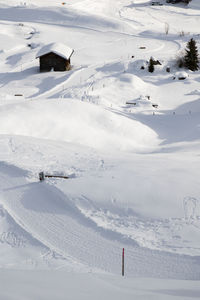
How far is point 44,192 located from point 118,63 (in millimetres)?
30978

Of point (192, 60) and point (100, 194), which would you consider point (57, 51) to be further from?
point (100, 194)

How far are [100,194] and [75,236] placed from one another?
1.99 metres

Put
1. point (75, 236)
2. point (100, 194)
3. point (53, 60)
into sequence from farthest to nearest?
1. point (53, 60)
2. point (100, 194)
3. point (75, 236)

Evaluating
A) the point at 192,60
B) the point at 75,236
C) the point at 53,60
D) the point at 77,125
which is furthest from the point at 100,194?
the point at 192,60

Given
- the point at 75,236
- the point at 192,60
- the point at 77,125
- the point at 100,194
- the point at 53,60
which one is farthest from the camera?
the point at 192,60

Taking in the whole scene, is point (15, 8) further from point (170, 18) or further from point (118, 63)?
point (118, 63)

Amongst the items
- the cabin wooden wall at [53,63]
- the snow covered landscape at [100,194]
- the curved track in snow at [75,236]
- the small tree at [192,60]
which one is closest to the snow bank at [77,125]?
the snow covered landscape at [100,194]

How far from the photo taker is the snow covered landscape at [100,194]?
6.38 m

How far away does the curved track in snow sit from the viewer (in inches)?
300

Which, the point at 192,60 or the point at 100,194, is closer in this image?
the point at 100,194

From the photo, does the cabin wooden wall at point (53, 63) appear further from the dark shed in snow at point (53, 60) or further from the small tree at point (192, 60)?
the small tree at point (192, 60)

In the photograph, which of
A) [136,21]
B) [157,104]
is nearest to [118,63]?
[157,104]

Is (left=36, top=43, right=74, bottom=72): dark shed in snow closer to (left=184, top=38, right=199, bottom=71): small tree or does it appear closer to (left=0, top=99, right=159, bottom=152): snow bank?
(left=184, top=38, right=199, bottom=71): small tree

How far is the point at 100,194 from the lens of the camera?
1038cm
